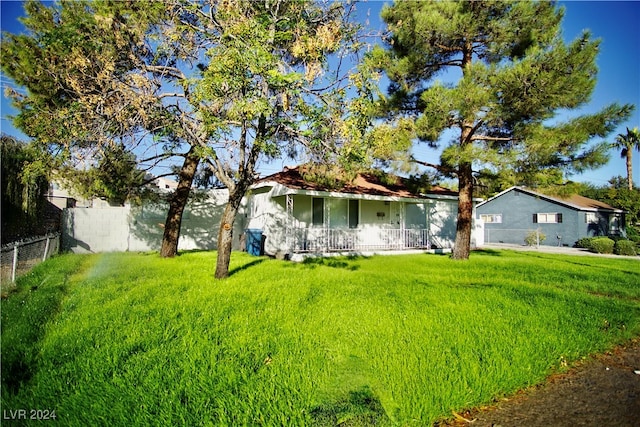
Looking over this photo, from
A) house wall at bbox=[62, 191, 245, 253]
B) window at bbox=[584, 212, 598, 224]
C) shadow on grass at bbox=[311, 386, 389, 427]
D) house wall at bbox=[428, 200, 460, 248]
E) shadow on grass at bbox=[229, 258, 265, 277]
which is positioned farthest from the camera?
window at bbox=[584, 212, 598, 224]

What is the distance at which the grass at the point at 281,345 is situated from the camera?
270 centimetres

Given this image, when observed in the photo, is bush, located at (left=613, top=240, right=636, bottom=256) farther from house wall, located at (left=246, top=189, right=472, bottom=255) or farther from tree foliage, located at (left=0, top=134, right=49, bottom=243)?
tree foliage, located at (left=0, top=134, right=49, bottom=243)

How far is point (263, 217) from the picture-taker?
14016mm

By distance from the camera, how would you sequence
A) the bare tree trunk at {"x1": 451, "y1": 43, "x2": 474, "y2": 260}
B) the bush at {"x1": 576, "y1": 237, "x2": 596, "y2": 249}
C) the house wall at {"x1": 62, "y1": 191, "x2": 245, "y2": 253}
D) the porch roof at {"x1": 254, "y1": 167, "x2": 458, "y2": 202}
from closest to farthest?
the porch roof at {"x1": 254, "y1": 167, "x2": 458, "y2": 202} → the house wall at {"x1": 62, "y1": 191, "x2": 245, "y2": 253} → the bare tree trunk at {"x1": 451, "y1": 43, "x2": 474, "y2": 260} → the bush at {"x1": 576, "y1": 237, "x2": 596, "y2": 249}

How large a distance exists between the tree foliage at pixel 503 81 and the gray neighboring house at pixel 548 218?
547 inches

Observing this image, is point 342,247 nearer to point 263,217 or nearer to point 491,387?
point 263,217

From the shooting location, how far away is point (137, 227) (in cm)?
1373

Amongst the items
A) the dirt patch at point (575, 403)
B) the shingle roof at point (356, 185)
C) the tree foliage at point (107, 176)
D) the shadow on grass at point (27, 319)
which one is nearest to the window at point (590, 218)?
the shingle roof at point (356, 185)

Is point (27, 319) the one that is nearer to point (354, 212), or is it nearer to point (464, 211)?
point (354, 212)

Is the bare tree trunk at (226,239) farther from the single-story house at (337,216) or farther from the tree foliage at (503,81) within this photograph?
the tree foliage at (503,81)

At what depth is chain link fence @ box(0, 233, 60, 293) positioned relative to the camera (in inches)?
226

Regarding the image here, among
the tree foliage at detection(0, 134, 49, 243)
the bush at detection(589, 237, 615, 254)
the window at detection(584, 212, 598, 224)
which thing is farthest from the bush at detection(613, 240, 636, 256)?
the tree foliage at detection(0, 134, 49, 243)

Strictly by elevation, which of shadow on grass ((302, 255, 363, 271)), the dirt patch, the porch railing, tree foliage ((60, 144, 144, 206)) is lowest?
the dirt patch

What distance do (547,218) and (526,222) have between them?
154cm
